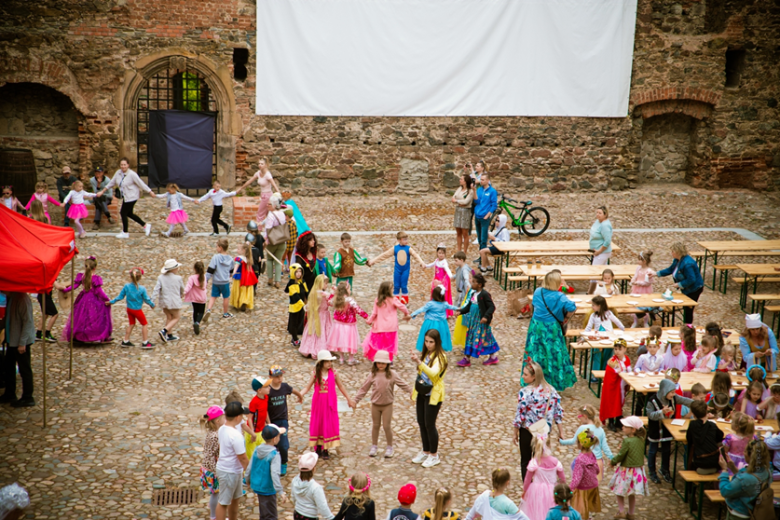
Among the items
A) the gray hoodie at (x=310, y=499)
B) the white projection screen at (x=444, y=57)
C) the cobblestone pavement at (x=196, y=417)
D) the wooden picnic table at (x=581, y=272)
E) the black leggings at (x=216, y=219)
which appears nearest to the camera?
the gray hoodie at (x=310, y=499)

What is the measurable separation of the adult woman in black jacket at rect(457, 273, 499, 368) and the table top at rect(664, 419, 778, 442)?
9.31 feet

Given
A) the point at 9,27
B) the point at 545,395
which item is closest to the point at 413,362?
the point at 545,395

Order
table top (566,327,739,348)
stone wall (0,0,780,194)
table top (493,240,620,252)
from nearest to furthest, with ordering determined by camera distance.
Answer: table top (566,327,739,348)
table top (493,240,620,252)
stone wall (0,0,780,194)

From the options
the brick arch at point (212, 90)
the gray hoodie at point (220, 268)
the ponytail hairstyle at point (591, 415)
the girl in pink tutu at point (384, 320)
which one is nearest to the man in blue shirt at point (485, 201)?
the girl in pink tutu at point (384, 320)

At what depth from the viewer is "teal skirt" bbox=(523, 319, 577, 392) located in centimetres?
943

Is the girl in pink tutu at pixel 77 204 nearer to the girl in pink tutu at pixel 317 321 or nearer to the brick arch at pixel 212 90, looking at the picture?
the brick arch at pixel 212 90

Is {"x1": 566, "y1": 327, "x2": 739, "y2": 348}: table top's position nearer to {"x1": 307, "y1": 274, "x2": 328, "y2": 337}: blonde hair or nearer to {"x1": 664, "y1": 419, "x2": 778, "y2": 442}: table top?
{"x1": 664, "y1": 419, "x2": 778, "y2": 442}: table top

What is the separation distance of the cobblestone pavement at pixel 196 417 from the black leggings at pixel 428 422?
0.24 metres

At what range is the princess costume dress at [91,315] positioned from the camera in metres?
10.1

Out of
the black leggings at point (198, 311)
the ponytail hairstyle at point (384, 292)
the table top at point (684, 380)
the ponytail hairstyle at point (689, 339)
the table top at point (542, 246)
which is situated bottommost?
the table top at point (684, 380)

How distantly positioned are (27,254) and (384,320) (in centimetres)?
416

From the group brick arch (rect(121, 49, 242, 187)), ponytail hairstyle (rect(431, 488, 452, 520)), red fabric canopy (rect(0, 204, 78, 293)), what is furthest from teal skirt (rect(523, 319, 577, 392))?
brick arch (rect(121, 49, 242, 187))

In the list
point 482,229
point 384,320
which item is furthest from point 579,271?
point 384,320

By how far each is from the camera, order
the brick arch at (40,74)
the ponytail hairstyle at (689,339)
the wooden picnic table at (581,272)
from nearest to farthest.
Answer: the ponytail hairstyle at (689,339)
the wooden picnic table at (581,272)
the brick arch at (40,74)
